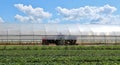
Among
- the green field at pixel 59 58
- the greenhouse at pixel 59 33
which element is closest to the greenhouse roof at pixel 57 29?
the greenhouse at pixel 59 33

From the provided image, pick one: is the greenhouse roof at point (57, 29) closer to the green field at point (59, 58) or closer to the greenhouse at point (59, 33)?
the greenhouse at point (59, 33)

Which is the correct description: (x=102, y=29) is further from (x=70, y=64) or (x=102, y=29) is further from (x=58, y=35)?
(x=70, y=64)

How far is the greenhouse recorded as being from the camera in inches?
2007

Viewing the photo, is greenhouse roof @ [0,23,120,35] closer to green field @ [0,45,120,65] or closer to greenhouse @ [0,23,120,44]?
greenhouse @ [0,23,120,44]

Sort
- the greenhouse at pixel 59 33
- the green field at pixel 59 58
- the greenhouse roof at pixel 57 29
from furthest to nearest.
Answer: the greenhouse roof at pixel 57 29, the greenhouse at pixel 59 33, the green field at pixel 59 58

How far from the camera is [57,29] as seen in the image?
2157 inches

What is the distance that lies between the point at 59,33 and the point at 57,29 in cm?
112

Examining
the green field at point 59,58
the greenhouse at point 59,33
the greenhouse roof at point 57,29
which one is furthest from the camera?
the greenhouse roof at point 57,29

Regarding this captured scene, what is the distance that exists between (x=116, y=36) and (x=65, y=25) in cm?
933

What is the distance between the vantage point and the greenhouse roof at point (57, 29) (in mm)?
53075

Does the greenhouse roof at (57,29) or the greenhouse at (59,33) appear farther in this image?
the greenhouse roof at (57,29)

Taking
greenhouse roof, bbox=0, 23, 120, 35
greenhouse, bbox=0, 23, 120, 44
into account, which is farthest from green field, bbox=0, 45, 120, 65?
greenhouse roof, bbox=0, 23, 120, 35

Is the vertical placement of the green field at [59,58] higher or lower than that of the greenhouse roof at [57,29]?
lower

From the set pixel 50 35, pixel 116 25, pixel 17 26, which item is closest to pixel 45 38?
pixel 50 35
